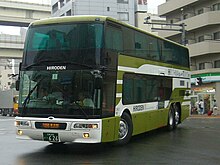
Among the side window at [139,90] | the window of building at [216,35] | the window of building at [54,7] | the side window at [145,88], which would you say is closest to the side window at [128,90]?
the side window at [145,88]

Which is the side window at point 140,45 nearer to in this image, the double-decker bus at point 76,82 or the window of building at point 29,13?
the double-decker bus at point 76,82

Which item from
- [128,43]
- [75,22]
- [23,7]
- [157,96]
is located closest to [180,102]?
[157,96]

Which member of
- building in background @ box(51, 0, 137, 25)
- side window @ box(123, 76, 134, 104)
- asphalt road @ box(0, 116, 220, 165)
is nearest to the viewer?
asphalt road @ box(0, 116, 220, 165)

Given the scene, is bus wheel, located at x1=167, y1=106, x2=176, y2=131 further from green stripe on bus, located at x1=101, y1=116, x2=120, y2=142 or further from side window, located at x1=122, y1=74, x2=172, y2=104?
green stripe on bus, located at x1=101, y1=116, x2=120, y2=142

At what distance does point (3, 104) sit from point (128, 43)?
45.7m

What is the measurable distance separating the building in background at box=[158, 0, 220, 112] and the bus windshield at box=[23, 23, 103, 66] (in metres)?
26.8

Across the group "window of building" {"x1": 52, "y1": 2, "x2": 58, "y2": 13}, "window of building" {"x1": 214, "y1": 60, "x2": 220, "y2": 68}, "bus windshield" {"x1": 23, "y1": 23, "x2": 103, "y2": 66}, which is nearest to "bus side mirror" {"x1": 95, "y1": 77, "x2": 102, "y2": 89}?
"bus windshield" {"x1": 23, "y1": 23, "x2": 103, "y2": 66}

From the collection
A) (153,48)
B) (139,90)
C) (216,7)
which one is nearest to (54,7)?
(216,7)

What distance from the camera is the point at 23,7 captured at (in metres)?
61.3

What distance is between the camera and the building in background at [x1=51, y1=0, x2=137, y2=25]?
65312mm

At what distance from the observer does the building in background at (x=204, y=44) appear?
128 feet

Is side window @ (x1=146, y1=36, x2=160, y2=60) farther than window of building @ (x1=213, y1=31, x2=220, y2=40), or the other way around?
window of building @ (x1=213, y1=31, x2=220, y2=40)

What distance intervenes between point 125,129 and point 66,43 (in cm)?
350

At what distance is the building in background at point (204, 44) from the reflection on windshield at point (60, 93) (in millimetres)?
27060
